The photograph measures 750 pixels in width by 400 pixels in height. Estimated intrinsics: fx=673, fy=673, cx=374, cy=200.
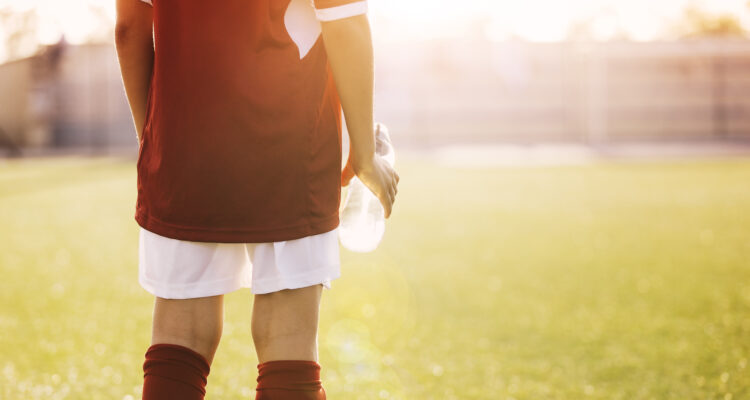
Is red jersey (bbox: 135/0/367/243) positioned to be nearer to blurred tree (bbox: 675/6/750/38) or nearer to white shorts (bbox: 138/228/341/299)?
white shorts (bbox: 138/228/341/299)

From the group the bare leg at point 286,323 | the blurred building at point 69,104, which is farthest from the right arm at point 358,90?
the blurred building at point 69,104

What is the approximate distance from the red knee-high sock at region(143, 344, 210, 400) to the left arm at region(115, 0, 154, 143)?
1.59ft

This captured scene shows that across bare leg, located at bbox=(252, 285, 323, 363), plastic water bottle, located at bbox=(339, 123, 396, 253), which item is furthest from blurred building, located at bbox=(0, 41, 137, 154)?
bare leg, located at bbox=(252, 285, 323, 363)

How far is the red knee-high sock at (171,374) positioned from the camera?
49.4 inches

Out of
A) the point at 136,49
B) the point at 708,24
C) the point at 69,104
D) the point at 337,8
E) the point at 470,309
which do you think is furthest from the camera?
the point at 708,24

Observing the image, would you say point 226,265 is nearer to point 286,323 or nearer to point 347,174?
point 286,323

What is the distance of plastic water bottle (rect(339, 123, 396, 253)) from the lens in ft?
4.66

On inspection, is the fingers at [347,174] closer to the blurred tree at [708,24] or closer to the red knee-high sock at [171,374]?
the red knee-high sock at [171,374]

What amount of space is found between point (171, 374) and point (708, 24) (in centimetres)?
5023

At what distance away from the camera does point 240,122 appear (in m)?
1.20

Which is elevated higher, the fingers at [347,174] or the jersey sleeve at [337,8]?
the jersey sleeve at [337,8]

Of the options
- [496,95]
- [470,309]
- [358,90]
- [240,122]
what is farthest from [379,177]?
[496,95]

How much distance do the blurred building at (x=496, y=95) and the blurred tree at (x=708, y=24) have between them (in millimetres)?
19268

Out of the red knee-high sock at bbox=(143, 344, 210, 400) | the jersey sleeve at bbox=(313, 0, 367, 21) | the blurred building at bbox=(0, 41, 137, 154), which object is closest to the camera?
the jersey sleeve at bbox=(313, 0, 367, 21)
